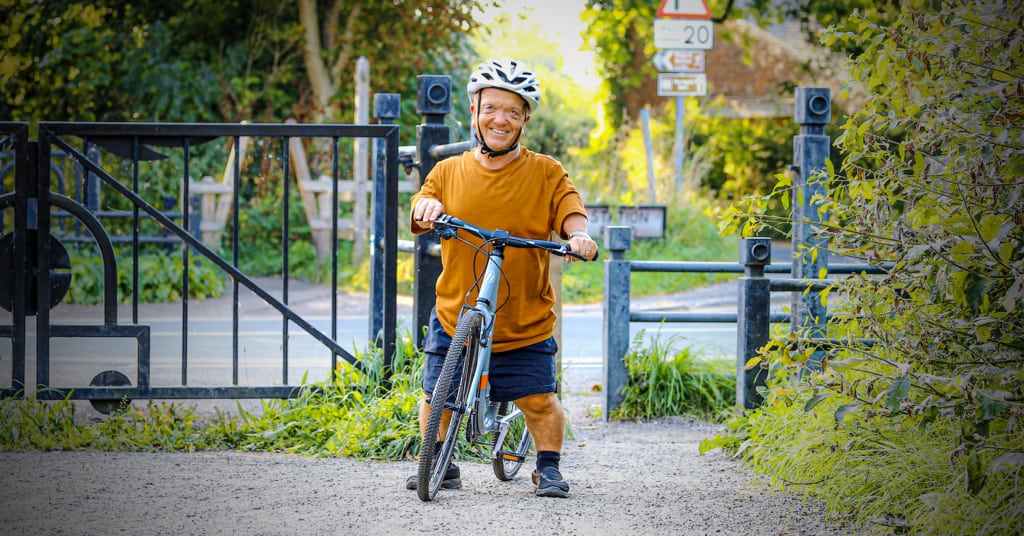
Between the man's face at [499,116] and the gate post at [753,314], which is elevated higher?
the man's face at [499,116]

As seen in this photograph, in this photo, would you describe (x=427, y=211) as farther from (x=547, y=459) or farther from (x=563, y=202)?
(x=547, y=459)

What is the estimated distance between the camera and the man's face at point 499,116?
4.45 meters

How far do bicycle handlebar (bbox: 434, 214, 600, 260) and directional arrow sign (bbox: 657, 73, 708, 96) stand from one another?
9620 millimetres

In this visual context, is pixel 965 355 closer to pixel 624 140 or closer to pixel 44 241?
→ pixel 44 241

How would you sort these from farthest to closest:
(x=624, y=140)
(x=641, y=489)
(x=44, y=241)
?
(x=624, y=140) → (x=44, y=241) → (x=641, y=489)

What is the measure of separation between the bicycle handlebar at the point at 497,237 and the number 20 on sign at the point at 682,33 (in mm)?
9865

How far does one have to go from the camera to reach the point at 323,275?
1475 cm

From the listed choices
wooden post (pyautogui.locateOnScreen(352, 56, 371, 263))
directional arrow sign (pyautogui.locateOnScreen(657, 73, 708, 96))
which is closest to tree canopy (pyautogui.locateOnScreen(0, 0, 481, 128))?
wooden post (pyautogui.locateOnScreen(352, 56, 371, 263))

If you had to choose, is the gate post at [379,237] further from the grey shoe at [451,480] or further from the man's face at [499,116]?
the man's face at [499,116]

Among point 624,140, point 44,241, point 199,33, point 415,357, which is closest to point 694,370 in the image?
point 415,357

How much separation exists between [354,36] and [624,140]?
605cm

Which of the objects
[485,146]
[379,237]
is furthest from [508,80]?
[379,237]

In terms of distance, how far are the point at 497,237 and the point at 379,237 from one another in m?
1.89

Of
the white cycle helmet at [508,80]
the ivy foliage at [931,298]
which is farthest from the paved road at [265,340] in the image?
the ivy foliage at [931,298]
